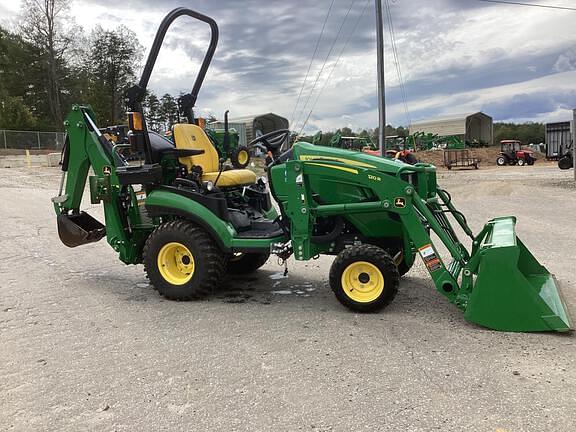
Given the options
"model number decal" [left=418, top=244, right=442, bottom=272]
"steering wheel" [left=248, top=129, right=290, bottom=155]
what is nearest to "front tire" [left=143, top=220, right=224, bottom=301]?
"steering wheel" [left=248, top=129, right=290, bottom=155]

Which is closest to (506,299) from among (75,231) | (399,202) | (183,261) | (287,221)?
(399,202)

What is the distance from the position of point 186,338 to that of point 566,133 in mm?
30794

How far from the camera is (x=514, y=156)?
107ft

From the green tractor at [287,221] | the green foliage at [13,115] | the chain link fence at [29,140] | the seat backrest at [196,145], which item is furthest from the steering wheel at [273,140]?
the green foliage at [13,115]

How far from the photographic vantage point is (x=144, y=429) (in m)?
2.67

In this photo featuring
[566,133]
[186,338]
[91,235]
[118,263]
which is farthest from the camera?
[566,133]

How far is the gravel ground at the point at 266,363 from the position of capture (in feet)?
9.04

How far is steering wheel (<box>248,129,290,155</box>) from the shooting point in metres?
4.98

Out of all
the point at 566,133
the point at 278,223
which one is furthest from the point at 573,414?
the point at 566,133

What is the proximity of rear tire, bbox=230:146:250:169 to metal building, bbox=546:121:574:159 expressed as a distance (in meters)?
26.9

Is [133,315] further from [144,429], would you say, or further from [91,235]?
[144,429]

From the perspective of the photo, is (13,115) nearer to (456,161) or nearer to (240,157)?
(456,161)

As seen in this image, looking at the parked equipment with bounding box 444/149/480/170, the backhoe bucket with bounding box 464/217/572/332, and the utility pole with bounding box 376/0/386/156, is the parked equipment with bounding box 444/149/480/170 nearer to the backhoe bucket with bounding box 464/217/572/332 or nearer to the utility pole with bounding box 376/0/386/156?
the utility pole with bounding box 376/0/386/156

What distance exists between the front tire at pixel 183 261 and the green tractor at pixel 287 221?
0.01m
